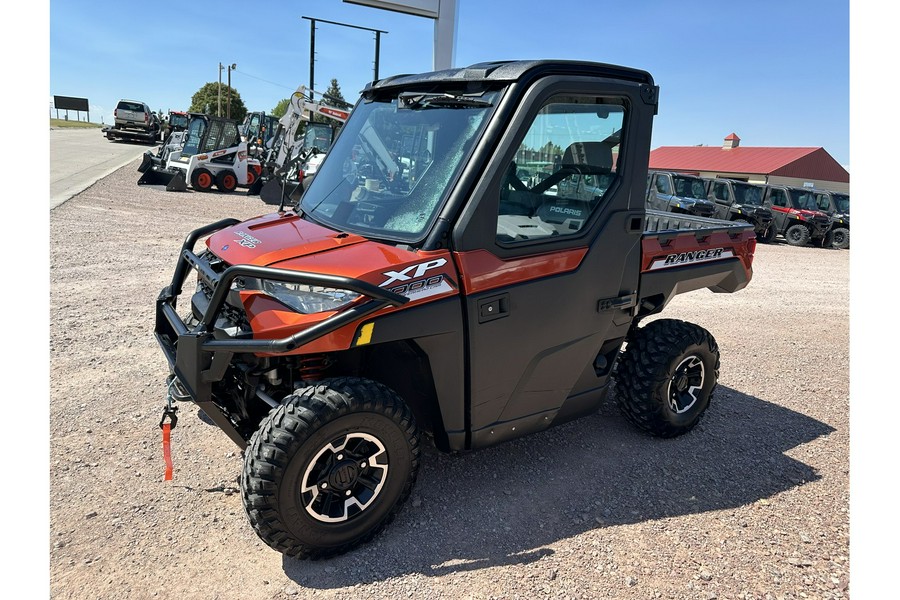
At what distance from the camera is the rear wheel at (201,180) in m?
18.8

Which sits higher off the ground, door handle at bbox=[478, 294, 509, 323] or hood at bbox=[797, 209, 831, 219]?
hood at bbox=[797, 209, 831, 219]

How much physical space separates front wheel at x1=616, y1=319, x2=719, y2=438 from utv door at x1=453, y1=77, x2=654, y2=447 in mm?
486

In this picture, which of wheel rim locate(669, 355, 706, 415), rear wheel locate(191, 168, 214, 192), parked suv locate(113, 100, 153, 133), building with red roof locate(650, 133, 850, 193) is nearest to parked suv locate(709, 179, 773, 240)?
wheel rim locate(669, 355, 706, 415)

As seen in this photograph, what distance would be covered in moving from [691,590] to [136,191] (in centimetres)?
1783

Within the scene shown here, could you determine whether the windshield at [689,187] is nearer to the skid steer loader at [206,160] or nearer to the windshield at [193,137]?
the skid steer loader at [206,160]

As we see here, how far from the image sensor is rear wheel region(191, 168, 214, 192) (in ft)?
61.6

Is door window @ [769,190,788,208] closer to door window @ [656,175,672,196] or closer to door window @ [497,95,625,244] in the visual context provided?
door window @ [656,175,672,196]

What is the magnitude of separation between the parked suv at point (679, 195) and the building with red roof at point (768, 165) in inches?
1260

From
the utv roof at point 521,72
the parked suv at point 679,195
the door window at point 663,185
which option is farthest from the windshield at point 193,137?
the utv roof at point 521,72

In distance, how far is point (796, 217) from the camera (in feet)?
59.0

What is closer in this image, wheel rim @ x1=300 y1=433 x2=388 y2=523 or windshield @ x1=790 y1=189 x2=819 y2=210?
wheel rim @ x1=300 y1=433 x2=388 y2=523


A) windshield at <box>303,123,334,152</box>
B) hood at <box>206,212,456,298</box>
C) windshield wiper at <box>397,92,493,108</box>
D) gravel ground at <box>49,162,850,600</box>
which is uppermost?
windshield at <box>303,123,334,152</box>

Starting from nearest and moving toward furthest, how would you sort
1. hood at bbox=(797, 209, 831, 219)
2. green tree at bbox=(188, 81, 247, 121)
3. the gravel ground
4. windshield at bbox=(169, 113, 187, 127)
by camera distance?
the gravel ground, hood at bbox=(797, 209, 831, 219), windshield at bbox=(169, 113, 187, 127), green tree at bbox=(188, 81, 247, 121)

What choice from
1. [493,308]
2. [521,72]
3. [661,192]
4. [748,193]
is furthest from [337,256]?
[748,193]
